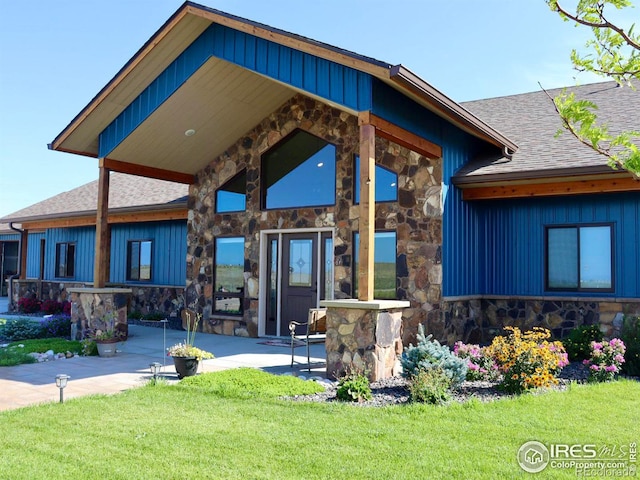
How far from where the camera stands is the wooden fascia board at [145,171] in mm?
11423

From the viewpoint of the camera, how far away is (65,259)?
1894cm

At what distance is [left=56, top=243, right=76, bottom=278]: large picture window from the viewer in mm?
18750

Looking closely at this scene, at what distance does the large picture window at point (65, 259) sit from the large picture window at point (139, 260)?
314cm

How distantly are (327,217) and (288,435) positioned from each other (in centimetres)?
667

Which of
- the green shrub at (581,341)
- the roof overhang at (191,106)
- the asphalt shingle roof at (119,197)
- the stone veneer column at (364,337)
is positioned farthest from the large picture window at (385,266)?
the asphalt shingle roof at (119,197)

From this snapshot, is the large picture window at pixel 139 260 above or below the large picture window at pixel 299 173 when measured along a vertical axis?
below

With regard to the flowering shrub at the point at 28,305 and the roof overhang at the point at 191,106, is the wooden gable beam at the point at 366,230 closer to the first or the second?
the roof overhang at the point at 191,106

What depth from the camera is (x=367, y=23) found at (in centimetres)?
1165

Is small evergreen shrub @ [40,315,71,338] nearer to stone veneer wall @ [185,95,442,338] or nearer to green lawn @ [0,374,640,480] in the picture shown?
stone veneer wall @ [185,95,442,338]

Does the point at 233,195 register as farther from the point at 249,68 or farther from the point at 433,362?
the point at 433,362

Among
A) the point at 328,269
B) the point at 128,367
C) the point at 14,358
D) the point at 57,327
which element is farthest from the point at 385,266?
the point at 57,327

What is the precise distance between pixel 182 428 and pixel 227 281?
766 cm

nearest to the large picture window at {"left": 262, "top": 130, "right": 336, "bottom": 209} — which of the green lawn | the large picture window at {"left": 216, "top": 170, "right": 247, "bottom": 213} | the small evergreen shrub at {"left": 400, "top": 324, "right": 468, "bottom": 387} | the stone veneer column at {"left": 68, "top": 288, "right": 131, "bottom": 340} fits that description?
the large picture window at {"left": 216, "top": 170, "right": 247, "bottom": 213}

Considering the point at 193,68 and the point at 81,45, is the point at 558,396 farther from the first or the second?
the point at 81,45
